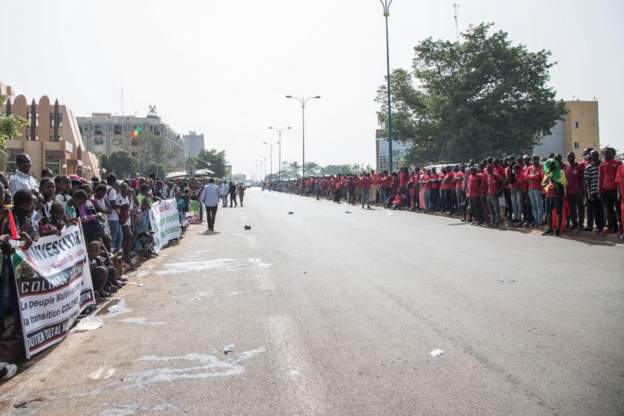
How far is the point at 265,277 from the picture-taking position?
9070mm

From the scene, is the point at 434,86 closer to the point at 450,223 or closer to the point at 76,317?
the point at 450,223

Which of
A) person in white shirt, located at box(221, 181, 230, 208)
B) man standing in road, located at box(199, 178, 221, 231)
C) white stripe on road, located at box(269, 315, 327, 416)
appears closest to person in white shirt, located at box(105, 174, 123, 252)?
white stripe on road, located at box(269, 315, 327, 416)

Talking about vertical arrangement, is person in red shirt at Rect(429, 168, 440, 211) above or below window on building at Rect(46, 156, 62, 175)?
Result: below

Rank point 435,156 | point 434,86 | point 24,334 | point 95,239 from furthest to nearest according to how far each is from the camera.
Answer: point 435,156, point 434,86, point 95,239, point 24,334

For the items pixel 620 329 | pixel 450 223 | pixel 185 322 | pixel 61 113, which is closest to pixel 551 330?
pixel 620 329

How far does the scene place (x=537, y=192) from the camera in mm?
15164

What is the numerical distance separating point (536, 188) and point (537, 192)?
0.46 feet

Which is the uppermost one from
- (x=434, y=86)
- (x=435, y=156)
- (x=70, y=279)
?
(x=434, y=86)

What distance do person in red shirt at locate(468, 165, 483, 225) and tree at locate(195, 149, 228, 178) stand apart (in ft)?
371

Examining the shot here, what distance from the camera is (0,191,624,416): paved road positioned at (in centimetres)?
392

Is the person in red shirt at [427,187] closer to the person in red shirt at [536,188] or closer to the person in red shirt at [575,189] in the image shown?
the person in red shirt at [536,188]

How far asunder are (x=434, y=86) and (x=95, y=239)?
45326 millimetres

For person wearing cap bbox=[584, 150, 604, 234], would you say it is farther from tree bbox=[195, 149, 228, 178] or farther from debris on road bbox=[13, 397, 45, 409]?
tree bbox=[195, 149, 228, 178]

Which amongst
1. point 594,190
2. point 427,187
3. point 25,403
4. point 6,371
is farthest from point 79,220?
point 427,187
